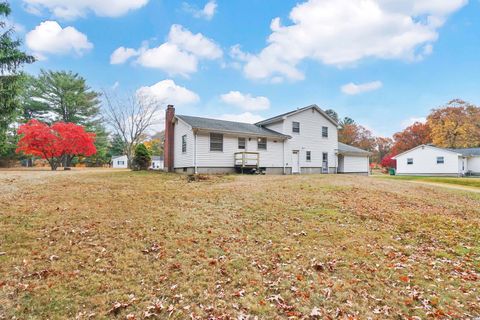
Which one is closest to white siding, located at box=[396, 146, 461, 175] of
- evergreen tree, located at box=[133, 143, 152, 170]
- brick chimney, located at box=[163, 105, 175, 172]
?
brick chimney, located at box=[163, 105, 175, 172]

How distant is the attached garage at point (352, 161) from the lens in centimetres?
2604

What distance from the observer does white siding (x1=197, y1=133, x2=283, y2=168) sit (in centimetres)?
1741

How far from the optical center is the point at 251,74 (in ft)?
75.6

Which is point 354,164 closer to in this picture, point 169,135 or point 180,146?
point 180,146

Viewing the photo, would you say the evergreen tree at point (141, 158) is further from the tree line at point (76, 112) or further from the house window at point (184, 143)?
the tree line at point (76, 112)

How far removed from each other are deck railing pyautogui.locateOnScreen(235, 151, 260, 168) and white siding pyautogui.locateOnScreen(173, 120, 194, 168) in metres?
3.50

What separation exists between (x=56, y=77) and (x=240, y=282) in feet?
153

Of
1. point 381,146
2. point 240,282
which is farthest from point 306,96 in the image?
point 381,146

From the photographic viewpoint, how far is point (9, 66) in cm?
1080

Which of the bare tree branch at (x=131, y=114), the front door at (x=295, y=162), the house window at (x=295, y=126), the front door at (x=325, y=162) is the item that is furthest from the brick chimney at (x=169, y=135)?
the front door at (x=325, y=162)

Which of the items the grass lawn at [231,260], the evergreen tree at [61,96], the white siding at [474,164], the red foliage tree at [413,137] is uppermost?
the evergreen tree at [61,96]

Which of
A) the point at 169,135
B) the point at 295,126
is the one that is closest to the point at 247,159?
the point at 295,126

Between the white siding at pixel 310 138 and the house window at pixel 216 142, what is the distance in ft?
20.8

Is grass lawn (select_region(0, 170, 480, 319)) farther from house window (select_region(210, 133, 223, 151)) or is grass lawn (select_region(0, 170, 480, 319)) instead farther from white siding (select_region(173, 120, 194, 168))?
house window (select_region(210, 133, 223, 151))
